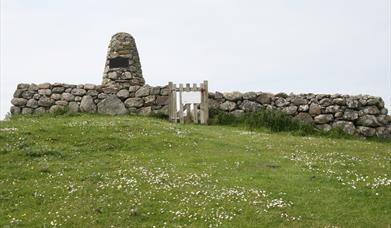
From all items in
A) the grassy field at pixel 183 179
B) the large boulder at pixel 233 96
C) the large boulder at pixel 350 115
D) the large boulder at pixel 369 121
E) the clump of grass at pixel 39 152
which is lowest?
the grassy field at pixel 183 179

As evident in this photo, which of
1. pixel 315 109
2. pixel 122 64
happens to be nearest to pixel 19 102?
pixel 122 64

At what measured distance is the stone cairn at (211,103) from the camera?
26234 millimetres

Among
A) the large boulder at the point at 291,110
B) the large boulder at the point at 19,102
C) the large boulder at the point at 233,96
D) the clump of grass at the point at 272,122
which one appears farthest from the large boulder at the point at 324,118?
the large boulder at the point at 19,102

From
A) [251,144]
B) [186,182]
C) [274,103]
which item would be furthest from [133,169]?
[274,103]

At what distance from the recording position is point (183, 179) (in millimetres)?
14961

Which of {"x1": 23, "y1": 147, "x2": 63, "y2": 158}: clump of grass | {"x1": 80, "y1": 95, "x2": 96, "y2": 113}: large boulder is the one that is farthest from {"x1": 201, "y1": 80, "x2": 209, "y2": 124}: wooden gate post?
{"x1": 23, "y1": 147, "x2": 63, "y2": 158}: clump of grass

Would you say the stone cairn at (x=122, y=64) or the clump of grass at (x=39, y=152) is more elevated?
the stone cairn at (x=122, y=64)

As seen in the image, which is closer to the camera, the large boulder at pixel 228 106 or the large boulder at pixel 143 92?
the large boulder at pixel 228 106

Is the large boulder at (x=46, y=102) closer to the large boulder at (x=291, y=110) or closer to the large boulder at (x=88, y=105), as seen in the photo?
the large boulder at (x=88, y=105)

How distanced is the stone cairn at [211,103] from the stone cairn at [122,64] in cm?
6

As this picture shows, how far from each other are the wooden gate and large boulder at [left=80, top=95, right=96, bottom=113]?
436 centimetres

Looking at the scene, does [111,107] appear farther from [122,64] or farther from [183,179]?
[183,179]

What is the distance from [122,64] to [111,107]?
4.54m

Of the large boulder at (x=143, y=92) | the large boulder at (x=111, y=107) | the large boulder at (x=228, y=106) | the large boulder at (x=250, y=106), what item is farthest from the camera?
the large boulder at (x=143, y=92)
